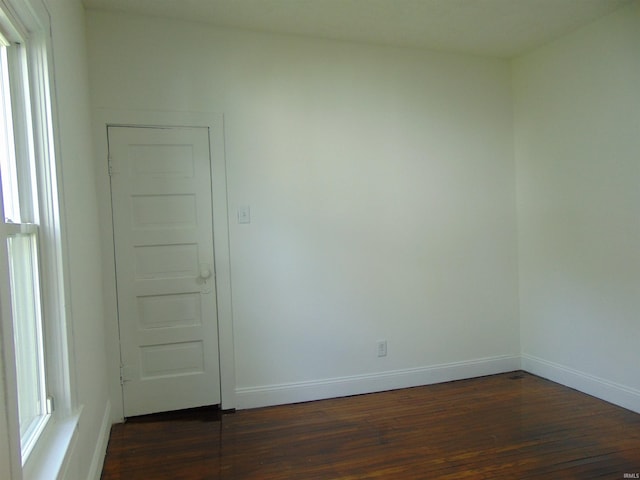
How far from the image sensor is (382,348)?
10.5ft

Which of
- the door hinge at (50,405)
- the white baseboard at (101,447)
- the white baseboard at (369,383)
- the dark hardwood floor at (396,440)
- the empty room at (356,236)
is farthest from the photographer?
the white baseboard at (369,383)

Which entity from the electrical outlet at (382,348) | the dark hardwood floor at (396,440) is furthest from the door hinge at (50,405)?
the electrical outlet at (382,348)

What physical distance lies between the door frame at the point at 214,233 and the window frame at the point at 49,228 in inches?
41.2

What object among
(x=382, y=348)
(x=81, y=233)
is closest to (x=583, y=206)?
(x=382, y=348)

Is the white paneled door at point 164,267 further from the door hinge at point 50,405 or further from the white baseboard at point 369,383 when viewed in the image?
the door hinge at point 50,405

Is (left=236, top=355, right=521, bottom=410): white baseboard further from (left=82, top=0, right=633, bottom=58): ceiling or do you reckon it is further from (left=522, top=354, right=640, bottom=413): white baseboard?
(left=82, top=0, right=633, bottom=58): ceiling

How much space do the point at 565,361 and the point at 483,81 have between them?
7.57ft

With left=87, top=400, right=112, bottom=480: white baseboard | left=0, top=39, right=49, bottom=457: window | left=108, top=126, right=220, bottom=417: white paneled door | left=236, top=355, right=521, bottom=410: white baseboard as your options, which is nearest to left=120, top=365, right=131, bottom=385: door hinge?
left=108, top=126, right=220, bottom=417: white paneled door

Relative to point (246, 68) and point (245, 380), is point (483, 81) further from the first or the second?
point (245, 380)

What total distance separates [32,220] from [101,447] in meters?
1.37

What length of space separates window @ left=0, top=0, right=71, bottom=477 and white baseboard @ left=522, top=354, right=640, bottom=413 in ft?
10.6

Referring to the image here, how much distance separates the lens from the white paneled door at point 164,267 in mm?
2705

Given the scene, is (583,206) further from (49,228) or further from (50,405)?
(50,405)

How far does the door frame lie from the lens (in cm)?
264
